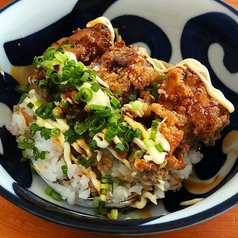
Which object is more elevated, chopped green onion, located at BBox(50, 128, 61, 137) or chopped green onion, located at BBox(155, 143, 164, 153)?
chopped green onion, located at BBox(50, 128, 61, 137)

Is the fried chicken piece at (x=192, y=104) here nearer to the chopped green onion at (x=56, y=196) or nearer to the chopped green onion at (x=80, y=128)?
the chopped green onion at (x=80, y=128)

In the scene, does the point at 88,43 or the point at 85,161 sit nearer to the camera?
the point at 85,161

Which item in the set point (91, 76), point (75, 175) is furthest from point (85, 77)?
point (75, 175)

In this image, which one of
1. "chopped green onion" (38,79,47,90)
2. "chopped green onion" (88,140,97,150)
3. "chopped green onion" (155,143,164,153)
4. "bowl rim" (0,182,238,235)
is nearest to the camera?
"bowl rim" (0,182,238,235)

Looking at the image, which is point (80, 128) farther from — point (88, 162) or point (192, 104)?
point (192, 104)

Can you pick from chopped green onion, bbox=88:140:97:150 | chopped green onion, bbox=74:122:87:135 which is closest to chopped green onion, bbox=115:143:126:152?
chopped green onion, bbox=88:140:97:150

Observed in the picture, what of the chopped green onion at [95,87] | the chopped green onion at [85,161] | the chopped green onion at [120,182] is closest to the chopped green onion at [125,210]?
the chopped green onion at [120,182]

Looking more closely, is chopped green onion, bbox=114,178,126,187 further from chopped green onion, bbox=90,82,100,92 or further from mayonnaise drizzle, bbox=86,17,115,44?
mayonnaise drizzle, bbox=86,17,115,44

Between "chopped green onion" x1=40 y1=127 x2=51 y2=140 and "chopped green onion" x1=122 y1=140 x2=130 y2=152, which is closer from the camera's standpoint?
"chopped green onion" x1=122 y1=140 x2=130 y2=152

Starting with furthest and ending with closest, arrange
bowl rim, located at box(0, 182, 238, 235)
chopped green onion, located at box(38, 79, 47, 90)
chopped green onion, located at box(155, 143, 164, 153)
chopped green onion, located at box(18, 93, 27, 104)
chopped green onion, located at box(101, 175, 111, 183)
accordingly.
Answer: chopped green onion, located at box(18, 93, 27, 104) < chopped green onion, located at box(38, 79, 47, 90) < chopped green onion, located at box(101, 175, 111, 183) < chopped green onion, located at box(155, 143, 164, 153) < bowl rim, located at box(0, 182, 238, 235)

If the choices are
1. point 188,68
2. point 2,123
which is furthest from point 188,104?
point 2,123

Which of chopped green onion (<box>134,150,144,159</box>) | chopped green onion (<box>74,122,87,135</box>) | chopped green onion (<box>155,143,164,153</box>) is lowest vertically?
chopped green onion (<box>134,150,144,159</box>)
